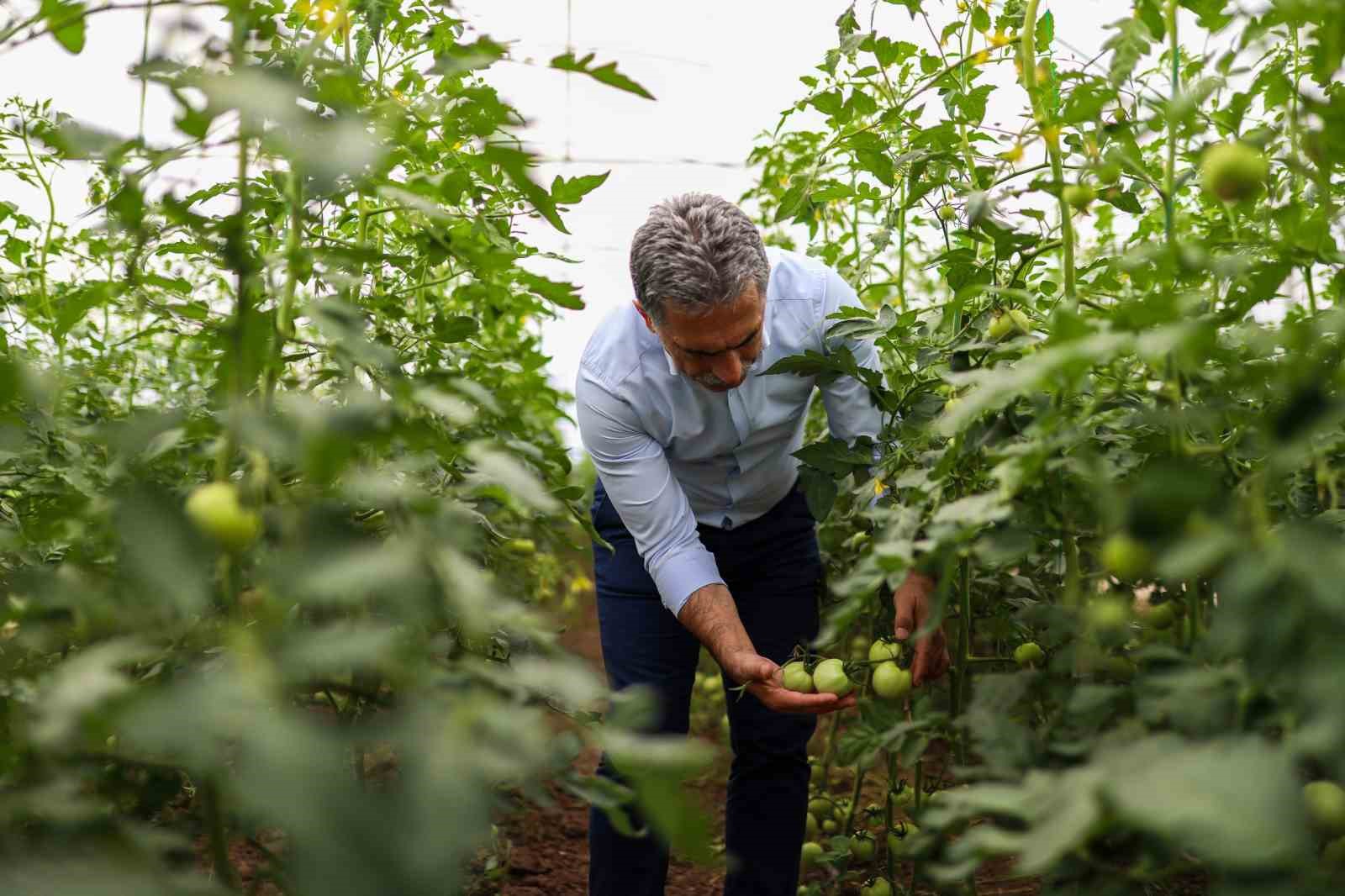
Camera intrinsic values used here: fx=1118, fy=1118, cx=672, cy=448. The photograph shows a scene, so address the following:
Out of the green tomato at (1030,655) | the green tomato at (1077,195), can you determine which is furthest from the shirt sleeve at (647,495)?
the green tomato at (1077,195)

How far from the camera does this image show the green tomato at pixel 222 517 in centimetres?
73

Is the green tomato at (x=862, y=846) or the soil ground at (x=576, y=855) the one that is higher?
the green tomato at (x=862, y=846)

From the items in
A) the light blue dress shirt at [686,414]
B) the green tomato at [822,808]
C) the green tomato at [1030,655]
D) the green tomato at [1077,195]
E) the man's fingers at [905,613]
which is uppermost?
the green tomato at [1077,195]

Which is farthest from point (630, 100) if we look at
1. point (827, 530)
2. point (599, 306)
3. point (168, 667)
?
point (168, 667)

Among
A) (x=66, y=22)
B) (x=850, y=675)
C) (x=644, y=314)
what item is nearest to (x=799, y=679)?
(x=850, y=675)

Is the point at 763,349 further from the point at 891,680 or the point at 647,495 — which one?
the point at 891,680

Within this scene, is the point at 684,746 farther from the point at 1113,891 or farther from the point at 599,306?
the point at 599,306

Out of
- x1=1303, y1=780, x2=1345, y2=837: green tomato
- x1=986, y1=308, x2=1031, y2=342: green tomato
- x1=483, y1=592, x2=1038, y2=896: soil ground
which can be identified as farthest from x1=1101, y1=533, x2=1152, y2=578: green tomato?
x1=483, y1=592, x2=1038, y2=896: soil ground

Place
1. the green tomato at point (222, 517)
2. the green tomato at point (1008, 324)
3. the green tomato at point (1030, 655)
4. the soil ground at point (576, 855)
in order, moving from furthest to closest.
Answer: the soil ground at point (576, 855) → the green tomato at point (1030, 655) → the green tomato at point (1008, 324) → the green tomato at point (222, 517)

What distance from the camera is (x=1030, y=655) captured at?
4.95 feet

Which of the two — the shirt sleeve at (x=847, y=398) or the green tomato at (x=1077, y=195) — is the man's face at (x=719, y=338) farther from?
the green tomato at (x=1077, y=195)

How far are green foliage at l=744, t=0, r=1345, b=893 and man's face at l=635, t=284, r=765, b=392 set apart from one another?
6.1 inches

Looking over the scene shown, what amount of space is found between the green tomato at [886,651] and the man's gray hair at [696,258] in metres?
0.60

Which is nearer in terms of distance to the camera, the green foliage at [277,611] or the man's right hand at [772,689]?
the green foliage at [277,611]
